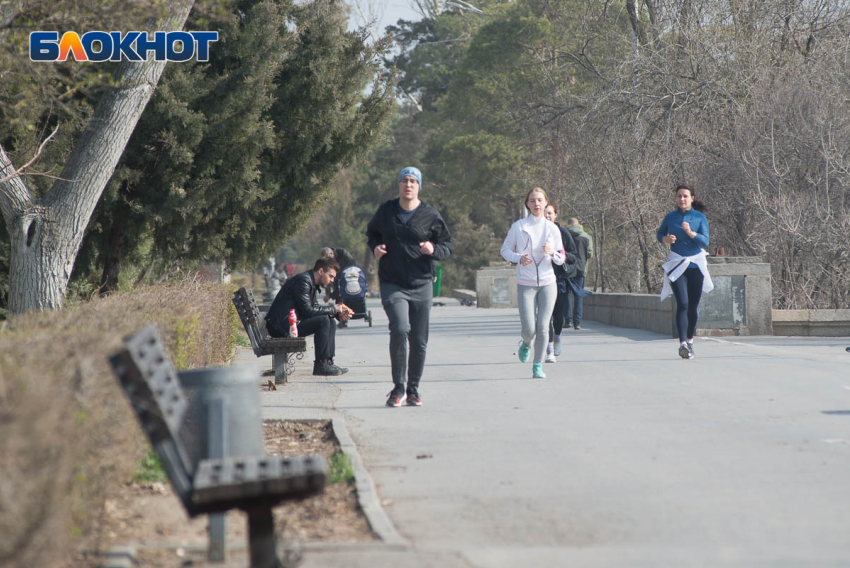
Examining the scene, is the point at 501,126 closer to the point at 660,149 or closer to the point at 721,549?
the point at 660,149

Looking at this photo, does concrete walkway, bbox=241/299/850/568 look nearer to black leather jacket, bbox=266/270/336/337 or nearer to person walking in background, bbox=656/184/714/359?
person walking in background, bbox=656/184/714/359

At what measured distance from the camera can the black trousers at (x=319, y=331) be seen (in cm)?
1123

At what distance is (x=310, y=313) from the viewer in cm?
1127

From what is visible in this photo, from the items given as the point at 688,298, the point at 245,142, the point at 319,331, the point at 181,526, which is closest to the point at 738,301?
the point at 688,298

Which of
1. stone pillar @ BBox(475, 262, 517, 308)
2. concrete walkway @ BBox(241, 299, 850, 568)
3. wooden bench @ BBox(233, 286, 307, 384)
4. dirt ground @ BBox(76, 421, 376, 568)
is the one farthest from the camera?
stone pillar @ BBox(475, 262, 517, 308)

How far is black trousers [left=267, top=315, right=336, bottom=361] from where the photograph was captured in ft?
36.9

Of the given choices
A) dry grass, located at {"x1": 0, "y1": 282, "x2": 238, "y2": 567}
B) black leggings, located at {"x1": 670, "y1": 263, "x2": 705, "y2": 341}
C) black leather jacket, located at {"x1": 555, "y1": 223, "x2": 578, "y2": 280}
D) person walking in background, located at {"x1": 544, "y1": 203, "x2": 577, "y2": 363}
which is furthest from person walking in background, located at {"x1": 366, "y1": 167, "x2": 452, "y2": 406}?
black leggings, located at {"x1": 670, "y1": 263, "x2": 705, "y2": 341}

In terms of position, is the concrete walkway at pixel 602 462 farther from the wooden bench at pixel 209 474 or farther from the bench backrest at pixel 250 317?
the bench backrest at pixel 250 317

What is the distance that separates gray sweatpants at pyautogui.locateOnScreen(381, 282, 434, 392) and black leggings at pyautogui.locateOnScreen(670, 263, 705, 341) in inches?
174

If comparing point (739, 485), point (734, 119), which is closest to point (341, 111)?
point (734, 119)

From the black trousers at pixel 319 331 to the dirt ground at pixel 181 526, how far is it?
5.68m

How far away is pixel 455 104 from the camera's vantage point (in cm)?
4716

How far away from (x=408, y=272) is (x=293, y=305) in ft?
10.4

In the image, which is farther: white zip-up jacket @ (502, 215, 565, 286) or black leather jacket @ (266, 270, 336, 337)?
black leather jacket @ (266, 270, 336, 337)
